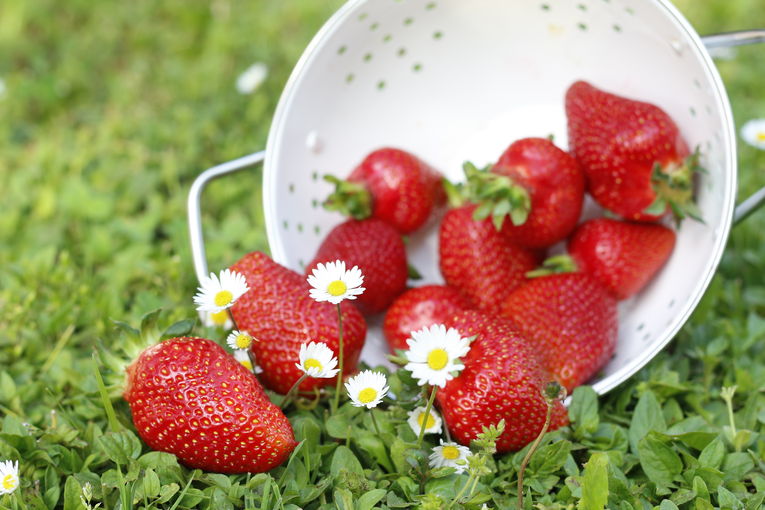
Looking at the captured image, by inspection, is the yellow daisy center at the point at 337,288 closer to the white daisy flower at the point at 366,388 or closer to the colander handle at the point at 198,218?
the white daisy flower at the point at 366,388

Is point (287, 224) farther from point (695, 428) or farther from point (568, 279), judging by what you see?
point (695, 428)

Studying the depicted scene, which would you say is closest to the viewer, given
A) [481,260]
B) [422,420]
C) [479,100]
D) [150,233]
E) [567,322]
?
[422,420]

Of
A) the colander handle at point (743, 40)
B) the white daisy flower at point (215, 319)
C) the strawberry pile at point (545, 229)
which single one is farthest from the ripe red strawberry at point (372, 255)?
the colander handle at point (743, 40)

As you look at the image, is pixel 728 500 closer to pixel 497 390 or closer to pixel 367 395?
pixel 497 390

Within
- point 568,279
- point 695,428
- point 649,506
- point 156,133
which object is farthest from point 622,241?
point 156,133

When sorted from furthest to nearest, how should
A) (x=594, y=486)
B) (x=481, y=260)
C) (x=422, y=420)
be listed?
1. (x=481, y=260)
2. (x=422, y=420)
3. (x=594, y=486)

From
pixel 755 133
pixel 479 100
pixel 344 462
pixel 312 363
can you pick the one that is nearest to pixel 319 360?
pixel 312 363

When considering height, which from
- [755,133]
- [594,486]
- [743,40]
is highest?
[743,40]

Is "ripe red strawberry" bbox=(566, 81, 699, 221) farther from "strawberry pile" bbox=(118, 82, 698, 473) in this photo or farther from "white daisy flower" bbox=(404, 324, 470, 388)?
"white daisy flower" bbox=(404, 324, 470, 388)

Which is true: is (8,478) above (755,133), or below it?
above
